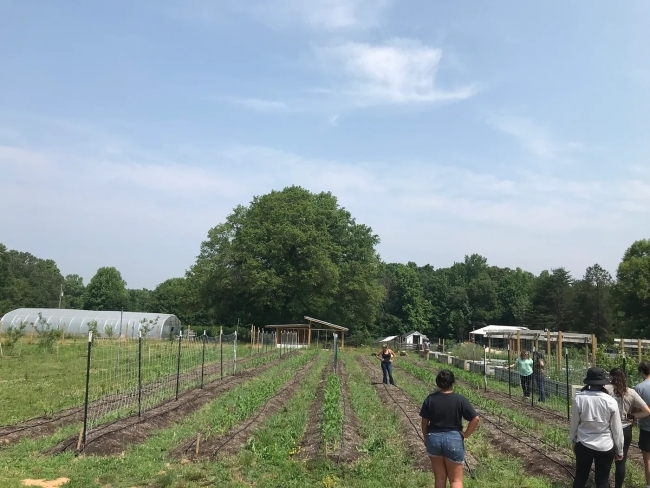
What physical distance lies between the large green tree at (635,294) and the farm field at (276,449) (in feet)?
126

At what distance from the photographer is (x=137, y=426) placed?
1073cm

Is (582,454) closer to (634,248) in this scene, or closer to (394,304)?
(634,248)

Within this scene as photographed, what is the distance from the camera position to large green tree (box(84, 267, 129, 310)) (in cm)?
9931

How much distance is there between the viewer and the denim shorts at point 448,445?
5.52 metres

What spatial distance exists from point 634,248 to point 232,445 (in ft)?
181

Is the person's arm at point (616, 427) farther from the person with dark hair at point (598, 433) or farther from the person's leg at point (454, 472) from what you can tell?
the person's leg at point (454, 472)

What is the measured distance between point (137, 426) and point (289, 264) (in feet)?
138

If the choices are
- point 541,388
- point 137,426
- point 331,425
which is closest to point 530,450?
point 331,425

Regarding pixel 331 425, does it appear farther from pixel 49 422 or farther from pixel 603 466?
pixel 49 422

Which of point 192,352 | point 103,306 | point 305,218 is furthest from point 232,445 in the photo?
point 103,306

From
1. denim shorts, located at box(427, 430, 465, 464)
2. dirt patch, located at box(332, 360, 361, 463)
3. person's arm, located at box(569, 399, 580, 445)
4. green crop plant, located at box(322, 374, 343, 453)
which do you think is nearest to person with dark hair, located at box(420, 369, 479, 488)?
denim shorts, located at box(427, 430, 465, 464)

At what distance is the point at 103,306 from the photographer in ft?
325

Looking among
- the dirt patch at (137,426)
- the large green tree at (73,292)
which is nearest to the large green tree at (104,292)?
the large green tree at (73,292)

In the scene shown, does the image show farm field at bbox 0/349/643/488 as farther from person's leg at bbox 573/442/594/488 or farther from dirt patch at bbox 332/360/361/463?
person's leg at bbox 573/442/594/488
